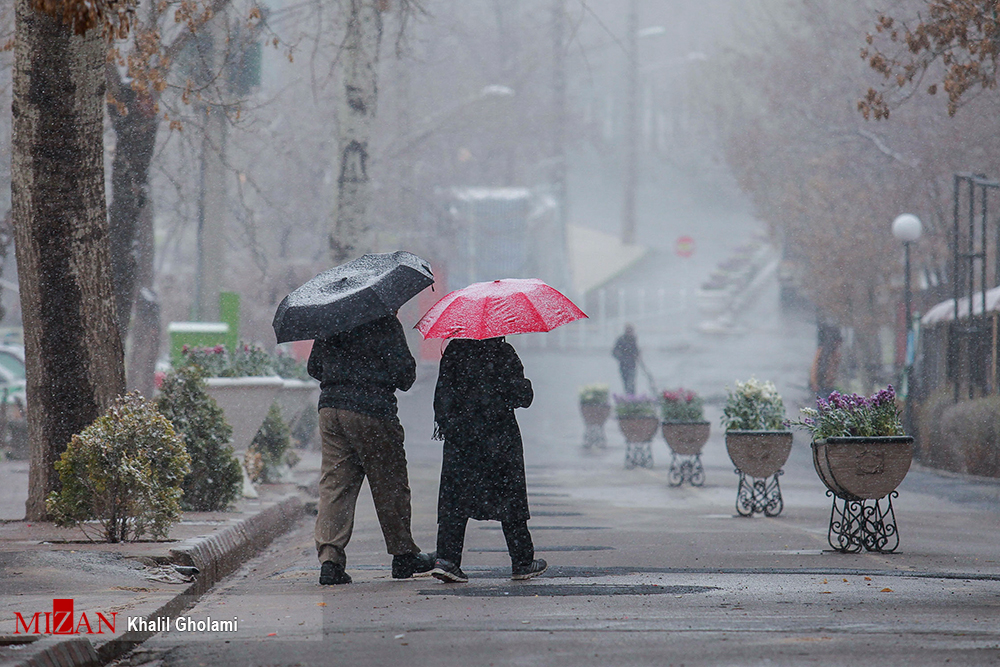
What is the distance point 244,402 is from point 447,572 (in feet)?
20.6

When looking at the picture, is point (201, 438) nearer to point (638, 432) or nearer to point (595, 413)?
point (638, 432)

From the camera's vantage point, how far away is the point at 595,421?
88.3 ft

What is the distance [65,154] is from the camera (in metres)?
10.7

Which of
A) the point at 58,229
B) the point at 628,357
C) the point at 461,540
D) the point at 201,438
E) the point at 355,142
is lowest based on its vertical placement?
the point at 461,540

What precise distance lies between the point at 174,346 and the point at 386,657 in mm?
12460

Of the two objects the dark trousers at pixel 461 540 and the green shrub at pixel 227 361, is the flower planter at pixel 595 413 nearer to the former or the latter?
the green shrub at pixel 227 361

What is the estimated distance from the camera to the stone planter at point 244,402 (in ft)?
45.9

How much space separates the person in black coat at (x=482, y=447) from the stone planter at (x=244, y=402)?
5.74 metres

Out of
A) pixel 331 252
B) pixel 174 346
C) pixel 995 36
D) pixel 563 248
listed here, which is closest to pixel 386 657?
pixel 995 36

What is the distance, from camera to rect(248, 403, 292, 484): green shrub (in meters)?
16.4

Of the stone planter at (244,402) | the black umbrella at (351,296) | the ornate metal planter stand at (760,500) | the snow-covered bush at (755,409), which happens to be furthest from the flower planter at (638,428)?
the black umbrella at (351,296)

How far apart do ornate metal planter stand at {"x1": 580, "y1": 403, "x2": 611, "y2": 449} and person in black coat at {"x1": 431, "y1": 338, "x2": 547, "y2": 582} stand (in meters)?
18.1

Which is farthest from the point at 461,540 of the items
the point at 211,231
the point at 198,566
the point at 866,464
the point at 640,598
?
the point at 211,231

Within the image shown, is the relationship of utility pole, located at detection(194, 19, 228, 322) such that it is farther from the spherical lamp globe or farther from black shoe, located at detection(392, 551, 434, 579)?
black shoe, located at detection(392, 551, 434, 579)
